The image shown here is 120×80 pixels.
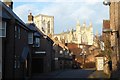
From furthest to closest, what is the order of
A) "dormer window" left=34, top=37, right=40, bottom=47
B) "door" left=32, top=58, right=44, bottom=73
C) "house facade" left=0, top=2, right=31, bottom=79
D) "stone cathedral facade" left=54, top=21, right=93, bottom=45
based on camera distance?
"stone cathedral facade" left=54, top=21, right=93, bottom=45 → "door" left=32, top=58, right=44, bottom=73 → "dormer window" left=34, top=37, right=40, bottom=47 → "house facade" left=0, top=2, right=31, bottom=79

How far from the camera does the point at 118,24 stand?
2284 centimetres

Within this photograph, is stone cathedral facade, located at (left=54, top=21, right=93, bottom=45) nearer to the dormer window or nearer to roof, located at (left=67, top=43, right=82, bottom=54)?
roof, located at (left=67, top=43, right=82, bottom=54)

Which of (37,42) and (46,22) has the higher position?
(46,22)

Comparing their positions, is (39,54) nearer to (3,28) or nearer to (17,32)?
(17,32)

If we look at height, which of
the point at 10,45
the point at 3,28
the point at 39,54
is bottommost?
the point at 39,54

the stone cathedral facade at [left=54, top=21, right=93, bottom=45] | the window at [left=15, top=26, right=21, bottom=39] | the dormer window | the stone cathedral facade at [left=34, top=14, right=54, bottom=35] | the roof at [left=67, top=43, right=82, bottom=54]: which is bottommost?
the roof at [left=67, top=43, right=82, bottom=54]

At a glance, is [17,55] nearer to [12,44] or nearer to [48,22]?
[12,44]

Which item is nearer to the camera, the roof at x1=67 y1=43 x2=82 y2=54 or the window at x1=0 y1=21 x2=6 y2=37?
the window at x1=0 y1=21 x2=6 y2=37

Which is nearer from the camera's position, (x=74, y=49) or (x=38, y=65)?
(x=38, y=65)

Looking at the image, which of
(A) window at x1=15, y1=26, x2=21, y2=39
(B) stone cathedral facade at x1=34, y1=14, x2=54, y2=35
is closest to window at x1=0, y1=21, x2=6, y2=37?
(A) window at x1=15, y1=26, x2=21, y2=39

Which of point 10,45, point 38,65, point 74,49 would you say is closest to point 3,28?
point 10,45

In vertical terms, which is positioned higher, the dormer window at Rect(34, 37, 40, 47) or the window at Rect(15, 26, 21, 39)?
the window at Rect(15, 26, 21, 39)

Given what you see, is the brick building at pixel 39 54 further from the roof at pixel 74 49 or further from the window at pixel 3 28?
the roof at pixel 74 49

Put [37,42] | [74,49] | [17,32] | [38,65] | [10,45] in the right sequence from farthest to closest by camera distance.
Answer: [74,49] < [38,65] < [37,42] < [17,32] < [10,45]
